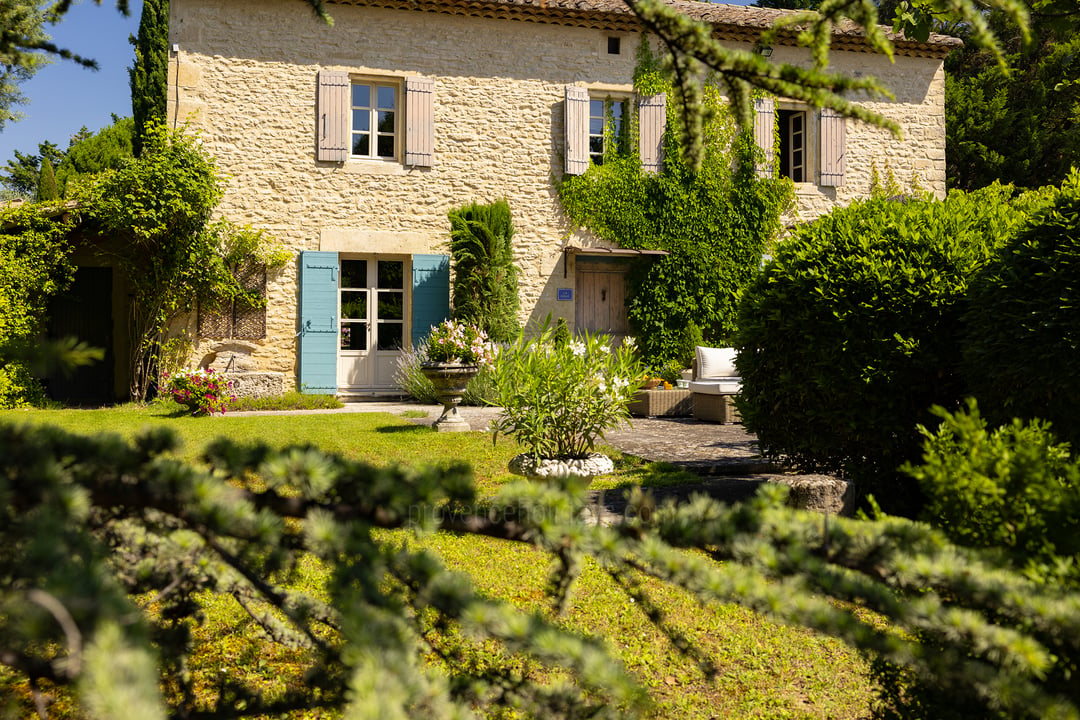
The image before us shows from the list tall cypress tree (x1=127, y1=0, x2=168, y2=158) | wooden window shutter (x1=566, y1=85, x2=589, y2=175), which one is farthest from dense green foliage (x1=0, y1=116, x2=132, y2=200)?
wooden window shutter (x1=566, y1=85, x2=589, y2=175)

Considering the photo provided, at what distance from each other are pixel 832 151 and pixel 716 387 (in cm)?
622

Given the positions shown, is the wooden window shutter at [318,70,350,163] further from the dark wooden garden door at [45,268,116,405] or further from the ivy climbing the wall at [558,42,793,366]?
the dark wooden garden door at [45,268,116,405]

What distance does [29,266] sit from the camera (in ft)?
37.3

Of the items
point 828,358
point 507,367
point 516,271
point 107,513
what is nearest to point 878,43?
point 107,513

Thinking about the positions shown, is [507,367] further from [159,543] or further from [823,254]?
[159,543]

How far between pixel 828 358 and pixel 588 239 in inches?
359

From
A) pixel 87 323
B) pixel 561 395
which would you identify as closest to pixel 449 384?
pixel 561 395

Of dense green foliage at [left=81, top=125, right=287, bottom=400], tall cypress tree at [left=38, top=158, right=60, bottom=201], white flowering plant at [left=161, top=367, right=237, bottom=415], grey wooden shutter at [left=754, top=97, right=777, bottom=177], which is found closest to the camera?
white flowering plant at [left=161, top=367, right=237, bottom=415]

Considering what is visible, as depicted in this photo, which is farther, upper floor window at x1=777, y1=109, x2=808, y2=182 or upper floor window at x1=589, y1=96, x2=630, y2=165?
upper floor window at x1=777, y1=109, x2=808, y2=182

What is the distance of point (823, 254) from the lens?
185 inches

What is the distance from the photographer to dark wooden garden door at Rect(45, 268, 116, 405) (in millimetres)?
13203

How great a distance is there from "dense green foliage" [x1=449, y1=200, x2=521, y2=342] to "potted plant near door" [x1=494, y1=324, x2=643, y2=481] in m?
7.01

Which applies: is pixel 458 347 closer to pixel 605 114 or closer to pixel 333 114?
pixel 333 114

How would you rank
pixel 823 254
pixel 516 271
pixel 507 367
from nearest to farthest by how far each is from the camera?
pixel 823 254 → pixel 507 367 → pixel 516 271
